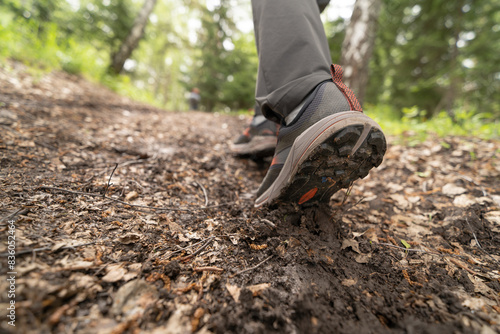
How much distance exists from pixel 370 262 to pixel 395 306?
0.23m

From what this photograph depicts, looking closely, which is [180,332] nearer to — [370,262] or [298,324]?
[298,324]

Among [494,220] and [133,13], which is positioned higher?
[133,13]

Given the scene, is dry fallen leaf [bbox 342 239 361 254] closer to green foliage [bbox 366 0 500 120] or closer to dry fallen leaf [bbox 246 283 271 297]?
dry fallen leaf [bbox 246 283 271 297]

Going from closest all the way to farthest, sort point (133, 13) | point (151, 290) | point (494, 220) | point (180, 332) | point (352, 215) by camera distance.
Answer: point (180, 332), point (151, 290), point (494, 220), point (352, 215), point (133, 13)

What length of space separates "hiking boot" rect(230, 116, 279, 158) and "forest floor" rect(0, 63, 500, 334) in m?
0.22

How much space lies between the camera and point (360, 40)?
11.2ft

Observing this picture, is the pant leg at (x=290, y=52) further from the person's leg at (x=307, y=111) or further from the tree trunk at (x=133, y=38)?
the tree trunk at (x=133, y=38)

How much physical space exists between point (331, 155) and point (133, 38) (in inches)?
292

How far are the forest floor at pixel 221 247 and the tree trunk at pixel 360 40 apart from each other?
6.98ft

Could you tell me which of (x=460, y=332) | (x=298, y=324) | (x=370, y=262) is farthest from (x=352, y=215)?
(x=298, y=324)

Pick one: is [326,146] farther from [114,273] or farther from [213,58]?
[213,58]

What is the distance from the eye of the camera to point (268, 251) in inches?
40.7

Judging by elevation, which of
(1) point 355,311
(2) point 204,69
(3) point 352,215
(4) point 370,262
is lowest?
(3) point 352,215

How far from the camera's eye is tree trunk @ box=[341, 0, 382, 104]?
342 centimetres
